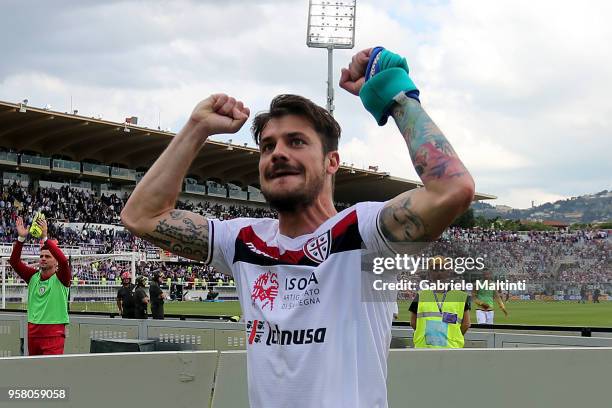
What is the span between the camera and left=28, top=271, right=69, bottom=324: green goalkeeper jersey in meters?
8.52

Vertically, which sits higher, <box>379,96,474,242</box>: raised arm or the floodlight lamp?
the floodlight lamp

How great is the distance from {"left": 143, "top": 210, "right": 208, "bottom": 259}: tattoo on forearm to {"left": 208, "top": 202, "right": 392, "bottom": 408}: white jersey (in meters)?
0.34

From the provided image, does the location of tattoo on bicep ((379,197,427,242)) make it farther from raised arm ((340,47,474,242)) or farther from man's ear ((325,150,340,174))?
man's ear ((325,150,340,174))

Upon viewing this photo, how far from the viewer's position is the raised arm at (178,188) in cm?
255

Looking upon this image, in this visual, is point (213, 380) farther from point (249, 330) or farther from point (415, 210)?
point (415, 210)

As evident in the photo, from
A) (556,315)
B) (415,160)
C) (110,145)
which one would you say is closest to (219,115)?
(415,160)

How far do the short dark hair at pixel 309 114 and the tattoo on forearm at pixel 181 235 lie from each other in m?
0.46

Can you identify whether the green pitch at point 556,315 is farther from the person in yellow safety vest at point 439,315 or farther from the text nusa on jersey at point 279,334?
the text nusa on jersey at point 279,334

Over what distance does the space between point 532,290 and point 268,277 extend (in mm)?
43025

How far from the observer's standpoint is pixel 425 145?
2031 millimetres

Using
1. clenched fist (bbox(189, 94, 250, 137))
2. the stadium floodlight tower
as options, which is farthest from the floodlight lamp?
clenched fist (bbox(189, 94, 250, 137))

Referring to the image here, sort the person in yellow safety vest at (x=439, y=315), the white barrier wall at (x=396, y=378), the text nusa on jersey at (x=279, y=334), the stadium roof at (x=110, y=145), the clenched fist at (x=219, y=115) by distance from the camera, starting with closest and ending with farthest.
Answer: the text nusa on jersey at (x=279, y=334)
the clenched fist at (x=219, y=115)
the white barrier wall at (x=396, y=378)
the person in yellow safety vest at (x=439, y=315)
the stadium roof at (x=110, y=145)

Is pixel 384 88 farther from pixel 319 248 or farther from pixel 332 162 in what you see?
pixel 319 248

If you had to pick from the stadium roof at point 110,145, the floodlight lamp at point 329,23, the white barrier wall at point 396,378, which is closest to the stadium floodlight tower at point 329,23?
the floodlight lamp at point 329,23
